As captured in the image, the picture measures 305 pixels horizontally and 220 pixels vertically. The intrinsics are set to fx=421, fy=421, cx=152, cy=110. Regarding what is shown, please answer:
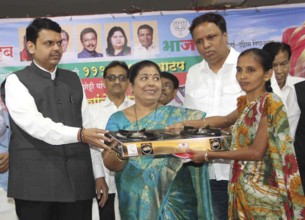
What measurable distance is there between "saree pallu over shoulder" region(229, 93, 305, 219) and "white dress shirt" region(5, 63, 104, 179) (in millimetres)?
981

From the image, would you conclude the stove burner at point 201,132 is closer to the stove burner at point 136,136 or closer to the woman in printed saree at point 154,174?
the stove burner at point 136,136

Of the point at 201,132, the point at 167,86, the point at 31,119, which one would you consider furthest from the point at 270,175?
the point at 167,86

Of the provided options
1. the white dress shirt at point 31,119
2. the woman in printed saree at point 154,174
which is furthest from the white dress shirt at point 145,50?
the white dress shirt at point 31,119

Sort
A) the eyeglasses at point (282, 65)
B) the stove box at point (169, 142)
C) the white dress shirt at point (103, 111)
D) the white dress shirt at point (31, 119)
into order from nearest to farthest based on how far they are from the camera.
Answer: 1. the stove box at point (169, 142)
2. the white dress shirt at point (31, 119)
3. the eyeglasses at point (282, 65)
4. the white dress shirt at point (103, 111)

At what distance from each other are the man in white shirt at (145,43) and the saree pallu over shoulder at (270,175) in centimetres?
267

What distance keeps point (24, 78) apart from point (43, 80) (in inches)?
4.3

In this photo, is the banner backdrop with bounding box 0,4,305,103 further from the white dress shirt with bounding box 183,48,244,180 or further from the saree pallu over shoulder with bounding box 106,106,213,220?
the saree pallu over shoulder with bounding box 106,106,213,220

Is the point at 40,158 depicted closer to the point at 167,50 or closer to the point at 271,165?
the point at 271,165

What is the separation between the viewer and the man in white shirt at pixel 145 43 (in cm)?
484

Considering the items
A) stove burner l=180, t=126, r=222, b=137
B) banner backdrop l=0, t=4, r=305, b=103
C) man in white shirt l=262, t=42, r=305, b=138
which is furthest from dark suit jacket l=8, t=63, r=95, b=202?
banner backdrop l=0, t=4, r=305, b=103

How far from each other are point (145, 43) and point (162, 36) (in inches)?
8.4

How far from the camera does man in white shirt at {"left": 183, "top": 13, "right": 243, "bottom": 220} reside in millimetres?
2877

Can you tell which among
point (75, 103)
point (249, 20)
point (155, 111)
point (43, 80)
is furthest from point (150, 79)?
point (249, 20)

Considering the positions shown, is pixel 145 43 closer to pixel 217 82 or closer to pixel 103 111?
pixel 103 111
